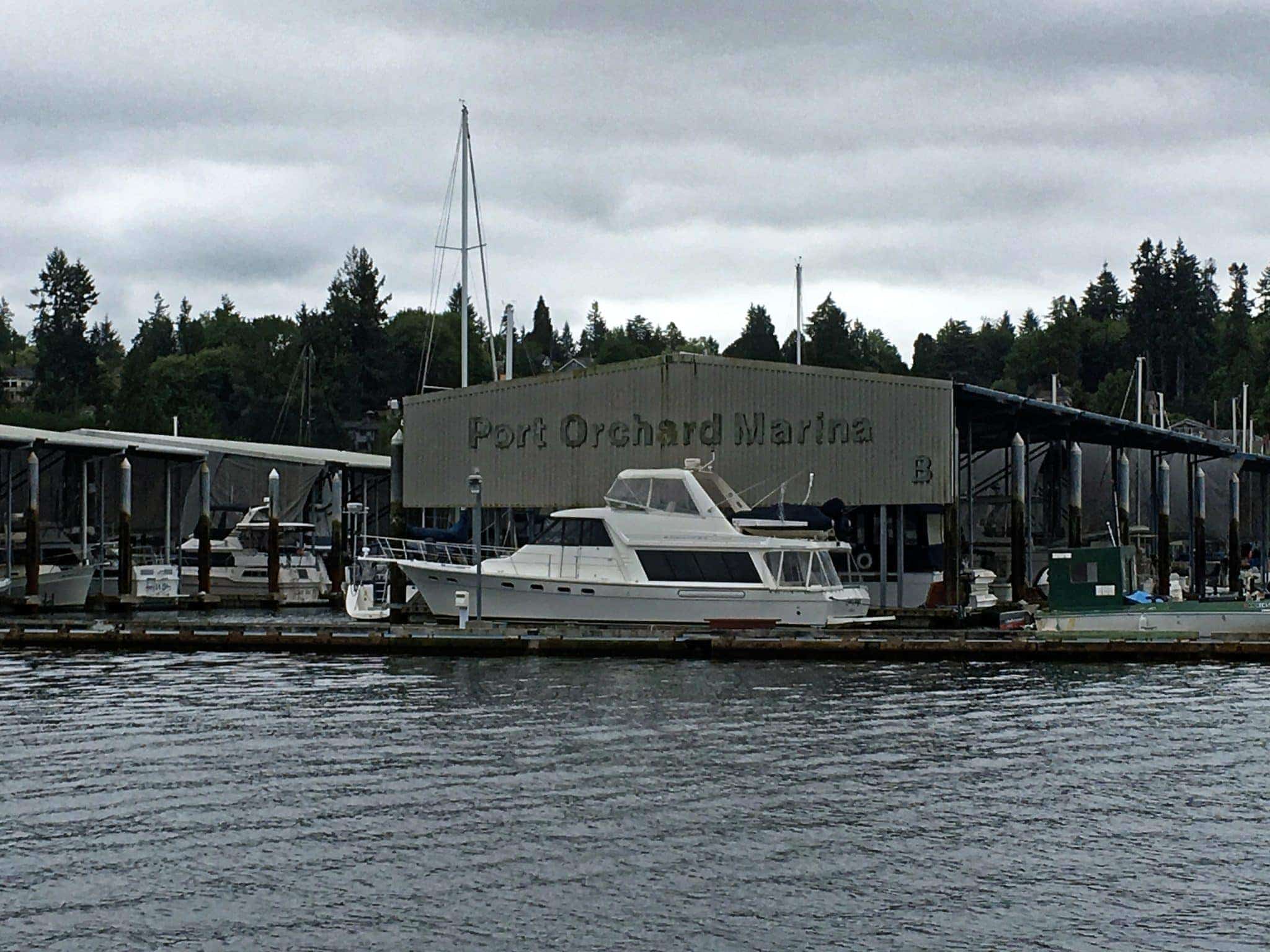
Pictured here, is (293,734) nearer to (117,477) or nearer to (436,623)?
(436,623)

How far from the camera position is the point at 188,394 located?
472ft

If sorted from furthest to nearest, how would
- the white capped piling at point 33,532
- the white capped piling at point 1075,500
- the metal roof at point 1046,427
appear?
the white capped piling at point 33,532, the white capped piling at point 1075,500, the metal roof at point 1046,427

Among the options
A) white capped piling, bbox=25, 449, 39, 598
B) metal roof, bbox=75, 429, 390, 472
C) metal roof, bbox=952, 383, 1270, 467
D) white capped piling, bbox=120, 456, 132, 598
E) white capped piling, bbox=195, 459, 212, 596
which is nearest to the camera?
metal roof, bbox=952, 383, 1270, 467

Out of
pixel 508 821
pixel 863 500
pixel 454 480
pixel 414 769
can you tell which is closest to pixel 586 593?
pixel 863 500

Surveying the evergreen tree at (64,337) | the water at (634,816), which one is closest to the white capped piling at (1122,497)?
the water at (634,816)

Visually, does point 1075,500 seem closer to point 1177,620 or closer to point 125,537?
point 1177,620

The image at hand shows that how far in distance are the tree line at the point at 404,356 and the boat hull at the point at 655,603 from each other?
282 ft

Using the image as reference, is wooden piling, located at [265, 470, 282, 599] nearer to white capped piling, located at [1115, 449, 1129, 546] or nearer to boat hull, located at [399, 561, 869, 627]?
boat hull, located at [399, 561, 869, 627]

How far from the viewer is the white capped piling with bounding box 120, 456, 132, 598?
51.9m

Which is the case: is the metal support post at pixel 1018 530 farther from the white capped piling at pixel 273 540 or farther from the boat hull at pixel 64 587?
the boat hull at pixel 64 587

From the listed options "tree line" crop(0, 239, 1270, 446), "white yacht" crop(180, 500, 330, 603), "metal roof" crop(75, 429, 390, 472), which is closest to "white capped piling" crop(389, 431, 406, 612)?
"white yacht" crop(180, 500, 330, 603)

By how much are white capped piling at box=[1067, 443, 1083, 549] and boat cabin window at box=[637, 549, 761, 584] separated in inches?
536

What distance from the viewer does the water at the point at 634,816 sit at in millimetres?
14445

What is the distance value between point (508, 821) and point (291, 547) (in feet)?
155
